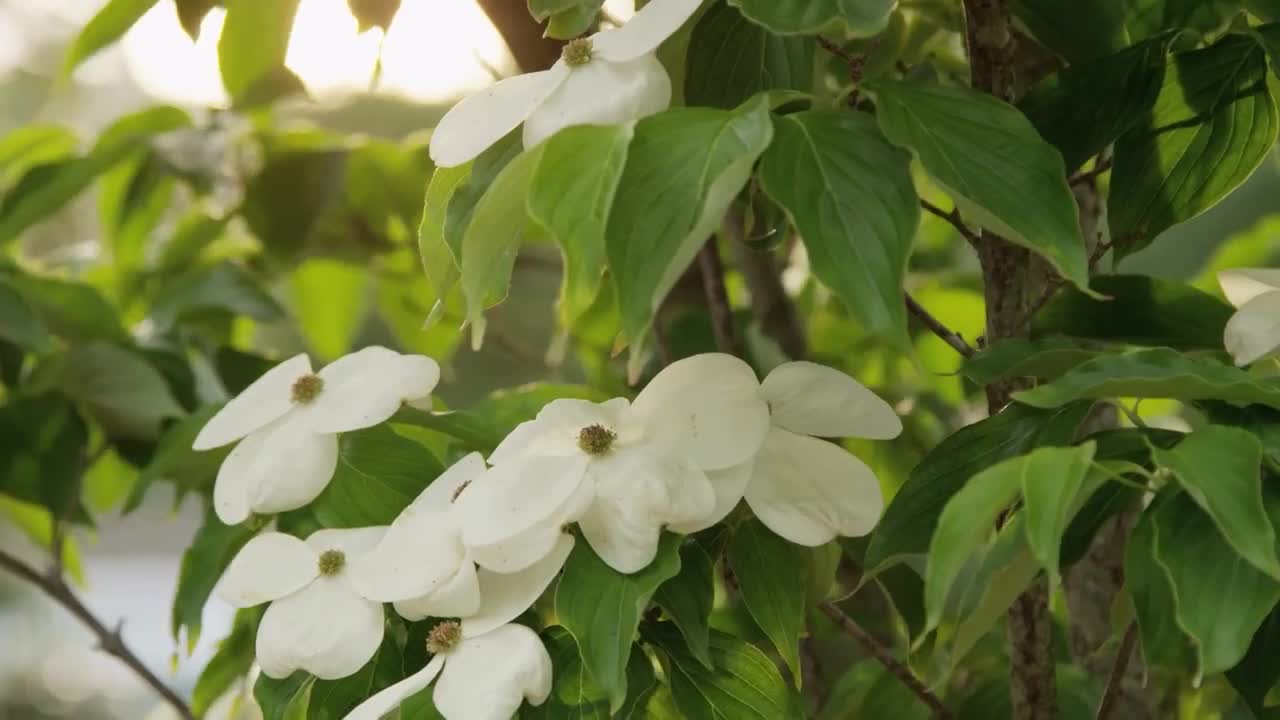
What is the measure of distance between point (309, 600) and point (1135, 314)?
225 millimetres

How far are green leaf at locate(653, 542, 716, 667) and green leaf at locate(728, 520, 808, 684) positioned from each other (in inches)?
0.4

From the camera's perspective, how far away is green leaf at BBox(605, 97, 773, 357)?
25 cm

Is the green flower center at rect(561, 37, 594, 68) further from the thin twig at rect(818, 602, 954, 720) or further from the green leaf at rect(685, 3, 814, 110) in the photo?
the thin twig at rect(818, 602, 954, 720)

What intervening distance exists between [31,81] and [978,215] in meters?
2.04

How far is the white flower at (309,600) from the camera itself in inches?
12.4

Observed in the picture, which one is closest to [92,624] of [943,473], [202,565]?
[202,565]

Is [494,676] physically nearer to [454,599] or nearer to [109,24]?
[454,599]

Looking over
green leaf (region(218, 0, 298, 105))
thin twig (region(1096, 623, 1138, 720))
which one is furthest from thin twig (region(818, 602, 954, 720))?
green leaf (region(218, 0, 298, 105))

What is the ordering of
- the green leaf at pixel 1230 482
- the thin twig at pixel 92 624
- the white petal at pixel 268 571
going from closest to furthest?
the green leaf at pixel 1230 482 < the white petal at pixel 268 571 < the thin twig at pixel 92 624

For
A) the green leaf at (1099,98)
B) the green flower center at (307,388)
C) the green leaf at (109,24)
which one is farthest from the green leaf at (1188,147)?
the green leaf at (109,24)

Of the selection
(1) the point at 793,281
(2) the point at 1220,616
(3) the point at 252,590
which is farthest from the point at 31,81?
(2) the point at 1220,616

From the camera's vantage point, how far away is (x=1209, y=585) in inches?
9.8

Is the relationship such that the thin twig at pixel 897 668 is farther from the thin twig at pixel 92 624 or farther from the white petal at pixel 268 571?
the thin twig at pixel 92 624

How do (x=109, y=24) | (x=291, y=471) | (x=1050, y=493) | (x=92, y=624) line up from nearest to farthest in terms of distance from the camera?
(x=1050, y=493), (x=291, y=471), (x=109, y=24), (x=92, y=624)
